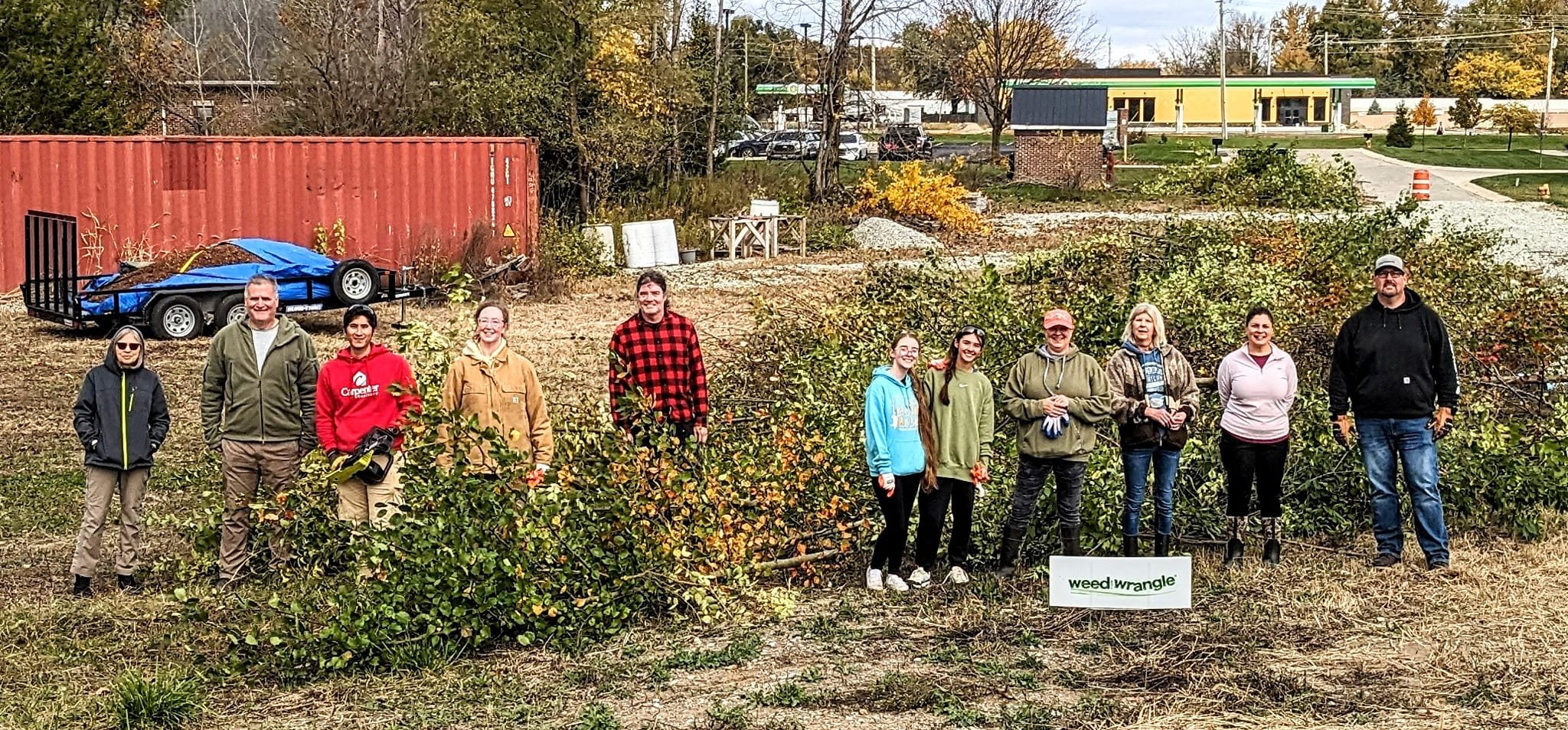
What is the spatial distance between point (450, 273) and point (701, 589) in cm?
226

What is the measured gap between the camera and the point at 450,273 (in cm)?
830

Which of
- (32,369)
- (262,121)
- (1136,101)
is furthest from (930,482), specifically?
(1136,101)

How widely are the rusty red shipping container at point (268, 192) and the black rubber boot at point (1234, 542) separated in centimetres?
1586

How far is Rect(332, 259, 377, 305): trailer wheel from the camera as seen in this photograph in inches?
727

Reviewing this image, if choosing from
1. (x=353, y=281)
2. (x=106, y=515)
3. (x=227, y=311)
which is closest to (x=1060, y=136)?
(x=353, y=281)

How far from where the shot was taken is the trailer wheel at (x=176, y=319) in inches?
683

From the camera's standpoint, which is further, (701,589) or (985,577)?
(985,577)

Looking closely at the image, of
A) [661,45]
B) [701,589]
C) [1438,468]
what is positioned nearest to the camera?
[701,589]

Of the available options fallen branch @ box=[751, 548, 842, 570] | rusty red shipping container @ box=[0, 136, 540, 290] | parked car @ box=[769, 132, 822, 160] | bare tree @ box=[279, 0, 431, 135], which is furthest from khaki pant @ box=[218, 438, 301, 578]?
parked car @ box=[769, 132, 822, 160]

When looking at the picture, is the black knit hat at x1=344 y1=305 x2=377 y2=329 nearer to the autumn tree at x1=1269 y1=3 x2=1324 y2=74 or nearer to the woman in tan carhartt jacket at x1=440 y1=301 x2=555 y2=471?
the woman in tan carhartt jacket at x1=440 y1=301 x2=555 y2=471

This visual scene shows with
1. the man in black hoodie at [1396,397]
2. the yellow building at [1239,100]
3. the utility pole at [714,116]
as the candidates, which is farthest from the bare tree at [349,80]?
the yellow building at [1239,100]

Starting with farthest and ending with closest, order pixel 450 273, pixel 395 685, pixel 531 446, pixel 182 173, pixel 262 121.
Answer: pixel 262 121, pixel 182 173, pixel 450 273, pixel 531 446, pixel 395 685

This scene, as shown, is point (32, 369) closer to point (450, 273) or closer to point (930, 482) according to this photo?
point (450, 273)

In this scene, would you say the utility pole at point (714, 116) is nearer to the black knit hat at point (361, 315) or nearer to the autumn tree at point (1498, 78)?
the black knit hat at point (361, 315)
